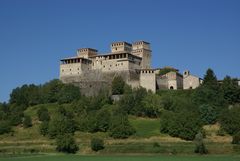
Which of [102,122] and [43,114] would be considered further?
[43,114]

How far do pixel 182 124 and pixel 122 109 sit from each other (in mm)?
16513

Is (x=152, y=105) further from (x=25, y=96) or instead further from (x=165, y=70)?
(x=25, y=96)

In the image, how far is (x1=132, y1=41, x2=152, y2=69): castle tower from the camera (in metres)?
116

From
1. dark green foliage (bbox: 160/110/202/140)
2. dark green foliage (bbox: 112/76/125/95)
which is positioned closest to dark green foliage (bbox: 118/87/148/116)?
dark green foliage (bbox: 112/76/125/95)

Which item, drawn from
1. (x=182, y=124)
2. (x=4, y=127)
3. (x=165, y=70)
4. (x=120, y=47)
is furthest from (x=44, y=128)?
(x=165, y=70)

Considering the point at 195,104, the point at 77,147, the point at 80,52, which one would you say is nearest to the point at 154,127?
the point at 195,104

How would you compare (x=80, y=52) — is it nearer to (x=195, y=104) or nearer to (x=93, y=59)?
(x=93, y=59)

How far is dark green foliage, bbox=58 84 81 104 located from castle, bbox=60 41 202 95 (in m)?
4.15

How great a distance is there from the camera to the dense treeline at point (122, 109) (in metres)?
78.7

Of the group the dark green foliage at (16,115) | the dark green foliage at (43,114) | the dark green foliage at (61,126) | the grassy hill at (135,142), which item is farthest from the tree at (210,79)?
the dark green foliage at (16,115)

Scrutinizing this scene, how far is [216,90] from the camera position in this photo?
3632 inches

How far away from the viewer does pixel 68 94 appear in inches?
4087

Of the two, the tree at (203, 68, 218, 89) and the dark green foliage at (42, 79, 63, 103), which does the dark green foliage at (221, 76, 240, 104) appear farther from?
the dark green foliage at (42, 79, 63, 103)

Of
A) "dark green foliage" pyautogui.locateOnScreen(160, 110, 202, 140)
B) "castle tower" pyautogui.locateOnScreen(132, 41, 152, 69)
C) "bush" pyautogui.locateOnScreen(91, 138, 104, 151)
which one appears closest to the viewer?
"bush" pyautogui.locateOnScreen(91, 138, 104, 151)
